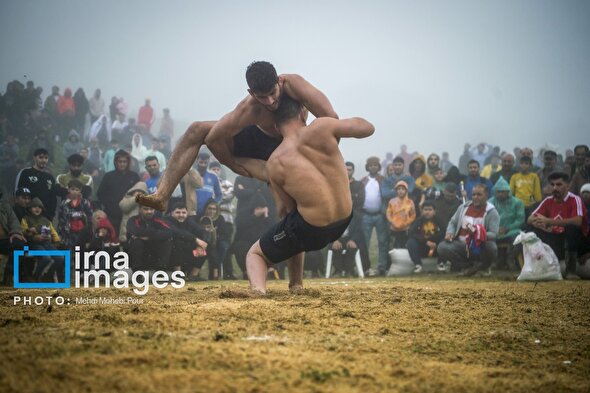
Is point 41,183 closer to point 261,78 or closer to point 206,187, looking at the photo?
point 206,187

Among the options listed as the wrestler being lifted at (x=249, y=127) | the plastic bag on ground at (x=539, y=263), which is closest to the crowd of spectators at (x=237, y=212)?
the plastic bag on ground at (x=539, y=263)

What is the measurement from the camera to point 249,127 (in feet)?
18.1

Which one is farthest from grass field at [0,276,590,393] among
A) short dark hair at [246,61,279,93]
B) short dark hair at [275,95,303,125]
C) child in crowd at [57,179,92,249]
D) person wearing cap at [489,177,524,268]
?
person wearing cap at [489,177,524,268]

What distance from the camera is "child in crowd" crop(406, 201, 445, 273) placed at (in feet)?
35.8

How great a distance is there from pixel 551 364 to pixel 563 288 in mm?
4433

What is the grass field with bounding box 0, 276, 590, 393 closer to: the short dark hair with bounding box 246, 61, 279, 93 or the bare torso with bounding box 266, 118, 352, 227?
the bare torso with bounding box 266, 118, 352, 227

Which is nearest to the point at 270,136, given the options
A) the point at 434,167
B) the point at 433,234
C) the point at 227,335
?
the point at 227,335

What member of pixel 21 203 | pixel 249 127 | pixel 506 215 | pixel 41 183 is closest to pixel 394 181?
pixel 506 215

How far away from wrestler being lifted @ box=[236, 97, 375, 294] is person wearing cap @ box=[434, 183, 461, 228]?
615 centimetres

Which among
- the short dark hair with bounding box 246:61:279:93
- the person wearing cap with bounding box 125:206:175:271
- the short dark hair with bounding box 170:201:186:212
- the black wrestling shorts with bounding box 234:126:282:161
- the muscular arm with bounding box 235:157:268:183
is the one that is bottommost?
the person wearing cap with bounding box 125:206:175:271

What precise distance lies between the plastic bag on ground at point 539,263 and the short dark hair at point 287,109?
506 centimetres

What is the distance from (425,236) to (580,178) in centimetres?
281

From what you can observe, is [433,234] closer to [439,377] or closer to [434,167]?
[434,167]

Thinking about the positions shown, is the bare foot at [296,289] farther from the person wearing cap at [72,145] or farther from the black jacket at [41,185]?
the person wearing cap at [72,145]
